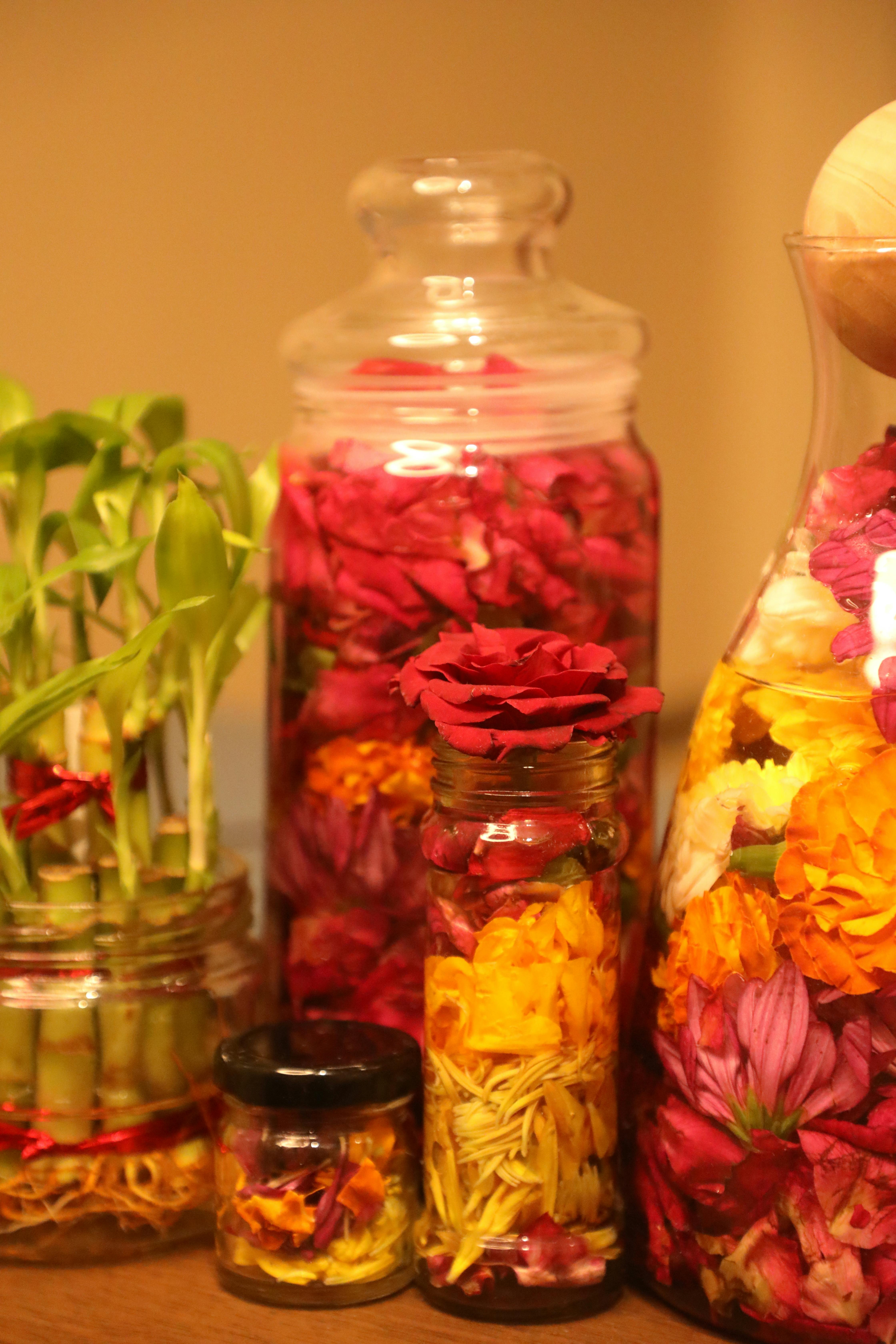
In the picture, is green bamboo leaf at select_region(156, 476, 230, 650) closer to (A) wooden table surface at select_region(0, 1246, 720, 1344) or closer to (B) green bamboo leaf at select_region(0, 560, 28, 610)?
(B) green bamboo leaf at select_region(0, 560, 28, 610)

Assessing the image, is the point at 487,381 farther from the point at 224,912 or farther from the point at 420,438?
the point at 224,912

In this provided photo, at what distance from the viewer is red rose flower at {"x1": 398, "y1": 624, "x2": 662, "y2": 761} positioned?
17.9 inches

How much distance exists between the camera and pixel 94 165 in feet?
2.61

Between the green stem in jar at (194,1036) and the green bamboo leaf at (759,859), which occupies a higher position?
the green bamboo leaf at (759,859)

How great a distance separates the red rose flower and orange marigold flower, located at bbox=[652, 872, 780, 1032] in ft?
0.21

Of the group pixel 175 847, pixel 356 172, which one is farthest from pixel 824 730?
pixel 356 172

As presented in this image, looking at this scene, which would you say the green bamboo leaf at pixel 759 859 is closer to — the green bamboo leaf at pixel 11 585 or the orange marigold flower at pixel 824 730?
the orange marigold flower at pixel 824 730

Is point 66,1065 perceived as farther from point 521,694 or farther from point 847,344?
point 847,344

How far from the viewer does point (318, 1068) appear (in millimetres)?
501

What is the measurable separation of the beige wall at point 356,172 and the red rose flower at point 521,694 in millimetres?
348

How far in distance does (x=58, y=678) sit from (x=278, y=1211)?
20 cm

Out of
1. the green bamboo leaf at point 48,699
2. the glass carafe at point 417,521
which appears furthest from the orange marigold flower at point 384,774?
the green bamboo leaf at point 48,699

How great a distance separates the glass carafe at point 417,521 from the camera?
1.85ft

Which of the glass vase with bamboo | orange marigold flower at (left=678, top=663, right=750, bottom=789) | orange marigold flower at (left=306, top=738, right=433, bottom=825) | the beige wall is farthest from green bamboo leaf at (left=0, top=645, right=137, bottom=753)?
the beige wall
